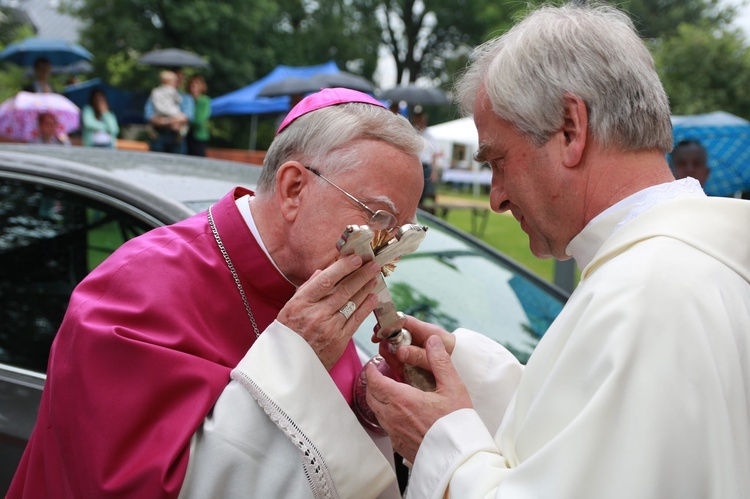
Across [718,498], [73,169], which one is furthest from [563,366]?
[73,169]

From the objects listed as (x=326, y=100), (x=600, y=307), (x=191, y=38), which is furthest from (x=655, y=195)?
(x=191, y=38)

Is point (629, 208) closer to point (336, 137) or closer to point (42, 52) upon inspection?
point (336, 137)

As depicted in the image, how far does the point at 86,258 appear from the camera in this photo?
3018 millimetres

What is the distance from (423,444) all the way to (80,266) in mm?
1795

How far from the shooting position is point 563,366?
1568 mm

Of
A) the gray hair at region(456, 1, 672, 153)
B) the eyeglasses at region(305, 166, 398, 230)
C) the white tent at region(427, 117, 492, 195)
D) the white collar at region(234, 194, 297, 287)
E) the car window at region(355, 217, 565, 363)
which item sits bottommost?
the white tent at region(427, 117, 492, 195)

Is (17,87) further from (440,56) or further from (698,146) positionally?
(440,56)

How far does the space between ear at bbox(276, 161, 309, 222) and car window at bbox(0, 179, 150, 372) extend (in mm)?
861

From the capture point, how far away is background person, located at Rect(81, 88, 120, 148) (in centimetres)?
1118

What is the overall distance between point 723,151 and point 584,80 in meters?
6.41

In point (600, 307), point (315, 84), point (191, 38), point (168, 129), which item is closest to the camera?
point (600, 307)

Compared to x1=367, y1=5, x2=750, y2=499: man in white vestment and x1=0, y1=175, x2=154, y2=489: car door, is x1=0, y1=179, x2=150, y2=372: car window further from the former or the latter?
x1=367, y1=5, x2=750, y2=499: man in white vestment

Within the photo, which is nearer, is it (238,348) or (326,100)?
(238,348)

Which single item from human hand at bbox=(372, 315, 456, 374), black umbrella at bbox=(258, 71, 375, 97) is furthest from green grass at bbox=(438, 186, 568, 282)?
human hand at bbox=(372, 315, 456, 374)
